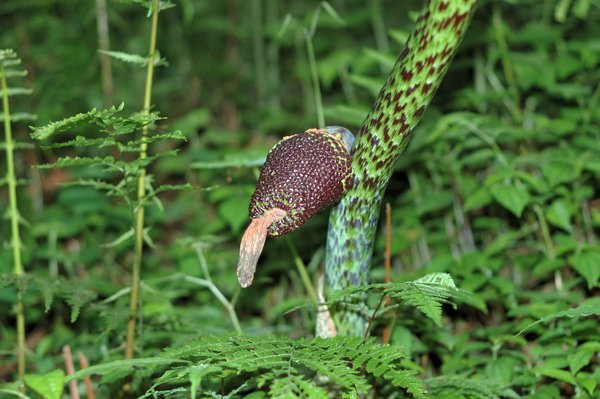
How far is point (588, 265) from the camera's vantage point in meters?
2.70

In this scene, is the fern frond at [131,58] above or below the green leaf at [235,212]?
above

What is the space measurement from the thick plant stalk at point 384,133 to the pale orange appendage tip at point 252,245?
0.98 ft

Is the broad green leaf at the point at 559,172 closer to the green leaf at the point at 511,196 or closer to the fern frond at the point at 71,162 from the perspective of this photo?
the green leaf at the point at 511,196

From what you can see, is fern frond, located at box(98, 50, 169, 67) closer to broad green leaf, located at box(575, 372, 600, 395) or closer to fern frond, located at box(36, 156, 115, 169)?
fern frond, located at box(36, 156, 115, 169)

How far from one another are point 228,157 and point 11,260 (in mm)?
1736

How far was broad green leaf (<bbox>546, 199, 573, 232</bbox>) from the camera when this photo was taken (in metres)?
3.10

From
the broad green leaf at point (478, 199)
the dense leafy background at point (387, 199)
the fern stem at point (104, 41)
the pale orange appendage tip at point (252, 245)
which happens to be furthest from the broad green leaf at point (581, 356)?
A: the fern stem at point (104, 41)

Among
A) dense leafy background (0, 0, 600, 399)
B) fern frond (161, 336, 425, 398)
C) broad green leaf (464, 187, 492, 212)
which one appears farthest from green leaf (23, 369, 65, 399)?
broad green leaf (464, 187, 492, 212)

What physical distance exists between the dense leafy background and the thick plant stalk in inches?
9.6

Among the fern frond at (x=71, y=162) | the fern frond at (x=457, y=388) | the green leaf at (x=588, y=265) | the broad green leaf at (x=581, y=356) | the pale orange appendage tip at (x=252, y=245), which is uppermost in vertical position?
the fern frond at (x=71, y=162)

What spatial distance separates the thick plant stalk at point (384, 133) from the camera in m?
1.93

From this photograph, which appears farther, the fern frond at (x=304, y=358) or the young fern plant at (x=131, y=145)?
the young fern plant at (x=131, y=145)

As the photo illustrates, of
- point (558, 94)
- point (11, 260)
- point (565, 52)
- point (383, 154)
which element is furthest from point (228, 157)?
point (565, 52)

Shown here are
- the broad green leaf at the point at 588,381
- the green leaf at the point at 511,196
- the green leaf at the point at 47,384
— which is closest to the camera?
the green leaf at the point at 47,384
